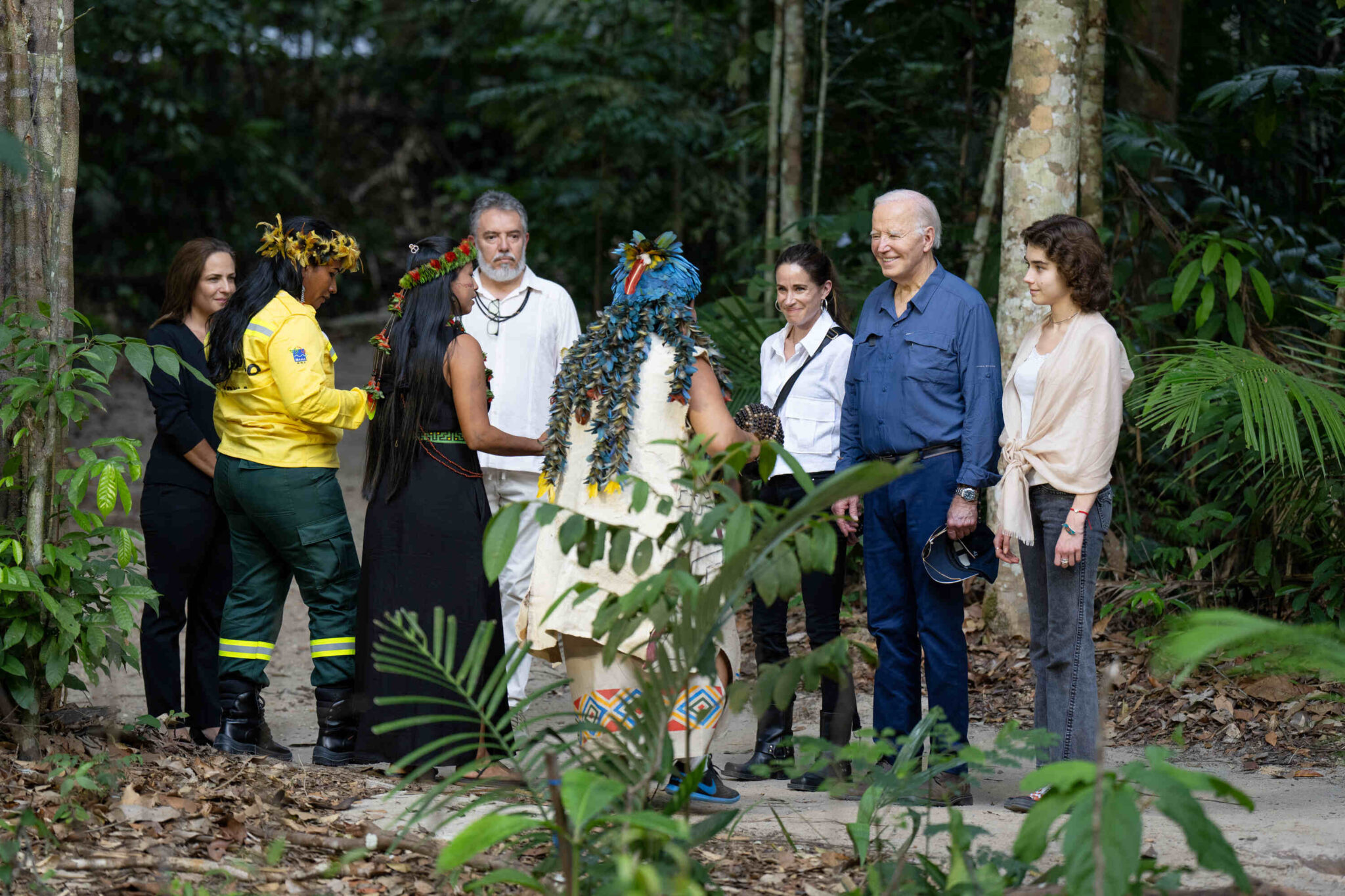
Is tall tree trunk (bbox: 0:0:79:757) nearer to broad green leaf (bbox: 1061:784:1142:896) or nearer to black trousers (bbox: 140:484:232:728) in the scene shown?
black trousers (bbox: 140:484:232:728)

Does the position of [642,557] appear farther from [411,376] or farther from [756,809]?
[411,376]

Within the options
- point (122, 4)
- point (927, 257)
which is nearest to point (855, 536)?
point (927, 257)

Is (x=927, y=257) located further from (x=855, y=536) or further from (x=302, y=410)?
(x=302, y=410)

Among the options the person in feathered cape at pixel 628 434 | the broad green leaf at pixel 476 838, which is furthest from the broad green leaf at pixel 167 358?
the broad green leaf at pixel 476 838

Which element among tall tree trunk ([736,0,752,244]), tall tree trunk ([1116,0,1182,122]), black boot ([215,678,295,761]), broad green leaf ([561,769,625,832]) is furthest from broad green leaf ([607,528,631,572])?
tall tree trunk ([736,0,752,244])

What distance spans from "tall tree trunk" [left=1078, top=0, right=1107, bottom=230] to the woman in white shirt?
9.30 ft

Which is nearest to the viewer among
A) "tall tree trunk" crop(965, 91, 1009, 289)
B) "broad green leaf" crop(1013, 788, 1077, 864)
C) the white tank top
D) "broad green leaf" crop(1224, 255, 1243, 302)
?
"broad green leaf" crop(1013, 788, 1077, 864)

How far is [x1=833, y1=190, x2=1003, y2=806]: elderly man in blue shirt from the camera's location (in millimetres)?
4195

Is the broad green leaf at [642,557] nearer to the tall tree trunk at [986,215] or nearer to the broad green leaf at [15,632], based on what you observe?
the broad green leaf at [15,632]

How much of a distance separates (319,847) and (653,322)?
182cm

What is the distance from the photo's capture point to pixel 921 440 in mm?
4242

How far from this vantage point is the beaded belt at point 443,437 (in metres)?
4.35

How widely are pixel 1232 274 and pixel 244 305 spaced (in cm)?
466

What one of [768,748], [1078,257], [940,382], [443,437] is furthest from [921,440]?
[443,437]
